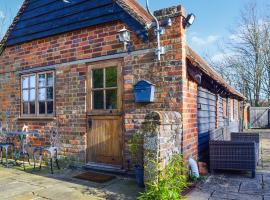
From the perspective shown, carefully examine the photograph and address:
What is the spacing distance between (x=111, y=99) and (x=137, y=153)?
136cm

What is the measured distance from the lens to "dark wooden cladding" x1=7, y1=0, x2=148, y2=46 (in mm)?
5680

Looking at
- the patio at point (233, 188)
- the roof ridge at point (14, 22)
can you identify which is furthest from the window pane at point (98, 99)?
the roof ridge at point (14, 22)

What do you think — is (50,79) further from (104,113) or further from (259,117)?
(259,117)

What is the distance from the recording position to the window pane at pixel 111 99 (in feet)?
18.8

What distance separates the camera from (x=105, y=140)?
5793 mm

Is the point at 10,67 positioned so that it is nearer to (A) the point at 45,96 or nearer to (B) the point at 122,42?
(A) the point at 45,96

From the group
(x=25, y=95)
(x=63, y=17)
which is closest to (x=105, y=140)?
(x=25, y=95)

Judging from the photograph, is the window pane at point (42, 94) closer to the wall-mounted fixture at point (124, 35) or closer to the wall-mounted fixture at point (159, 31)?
the wall-mounted fixture at point (124, 35)

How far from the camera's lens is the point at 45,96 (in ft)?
23.0

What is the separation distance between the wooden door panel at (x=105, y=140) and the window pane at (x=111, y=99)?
0.81 feet

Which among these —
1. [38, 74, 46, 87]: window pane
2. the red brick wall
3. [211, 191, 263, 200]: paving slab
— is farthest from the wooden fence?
[211, 191, 263, 200]: paving slab

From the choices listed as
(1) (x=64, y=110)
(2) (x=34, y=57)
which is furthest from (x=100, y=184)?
(2) (x=34, y=57)

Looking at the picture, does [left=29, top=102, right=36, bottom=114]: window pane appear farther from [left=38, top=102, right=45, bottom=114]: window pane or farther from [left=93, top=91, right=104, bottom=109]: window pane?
[left=93, top=91, right=104, bottom=109]: window pane

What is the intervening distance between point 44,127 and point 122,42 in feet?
10.3
